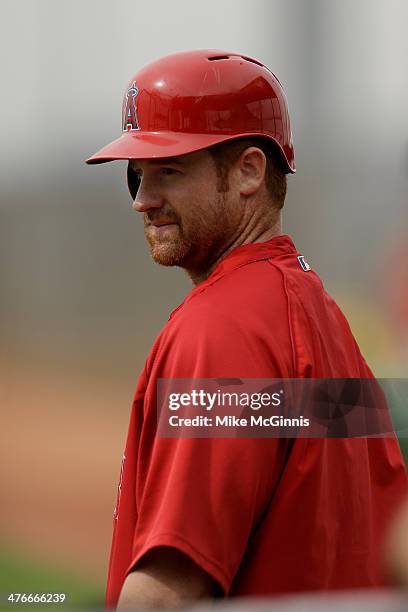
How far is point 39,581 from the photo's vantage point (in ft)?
6.93

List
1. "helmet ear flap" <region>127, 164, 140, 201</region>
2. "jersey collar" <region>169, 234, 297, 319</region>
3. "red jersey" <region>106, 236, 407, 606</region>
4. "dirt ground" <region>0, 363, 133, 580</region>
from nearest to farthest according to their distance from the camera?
"red jersey" <region>106, 236, 407, 606</region>
"jersey collar" <region>169, 234, 297, 319</region>
"helmet ear flap" <region>127, 164, 140, 201</region>
"dirt ground" <region>0, 363, 133, 580</region>

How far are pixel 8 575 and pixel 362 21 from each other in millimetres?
1567

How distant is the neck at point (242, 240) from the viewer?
1244 mm

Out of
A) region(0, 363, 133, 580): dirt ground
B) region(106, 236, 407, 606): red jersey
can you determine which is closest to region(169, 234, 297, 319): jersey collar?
region(106, 236, 407, 606): red jersey

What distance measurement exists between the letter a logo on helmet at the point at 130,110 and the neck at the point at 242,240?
0.22 metres

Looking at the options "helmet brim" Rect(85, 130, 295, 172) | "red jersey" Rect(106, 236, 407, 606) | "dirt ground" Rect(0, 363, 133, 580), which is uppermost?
"helmet brim" Rect(85, 130, 295, 172)

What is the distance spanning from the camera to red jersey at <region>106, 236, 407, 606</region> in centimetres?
99

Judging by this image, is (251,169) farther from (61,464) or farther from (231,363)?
(61,464)

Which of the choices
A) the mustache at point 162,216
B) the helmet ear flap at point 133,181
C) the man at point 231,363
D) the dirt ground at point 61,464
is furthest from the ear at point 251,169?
the dirt ground at point 61,464

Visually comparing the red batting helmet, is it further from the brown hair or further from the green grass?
the green grass

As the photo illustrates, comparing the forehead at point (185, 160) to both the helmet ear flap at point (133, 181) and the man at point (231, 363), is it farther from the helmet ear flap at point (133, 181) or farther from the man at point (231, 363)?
the helmet ear flap at point (133, 181)

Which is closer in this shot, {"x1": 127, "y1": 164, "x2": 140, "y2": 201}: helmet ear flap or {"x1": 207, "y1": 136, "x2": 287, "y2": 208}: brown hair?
{"x1": 207, "y1": 136, "x2": 287, "y2": 208}: brown hair

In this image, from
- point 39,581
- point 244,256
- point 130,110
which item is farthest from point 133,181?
point 39,581

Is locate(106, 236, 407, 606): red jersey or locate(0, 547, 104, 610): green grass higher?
locate(106, 236, 407, 606): red jersey
